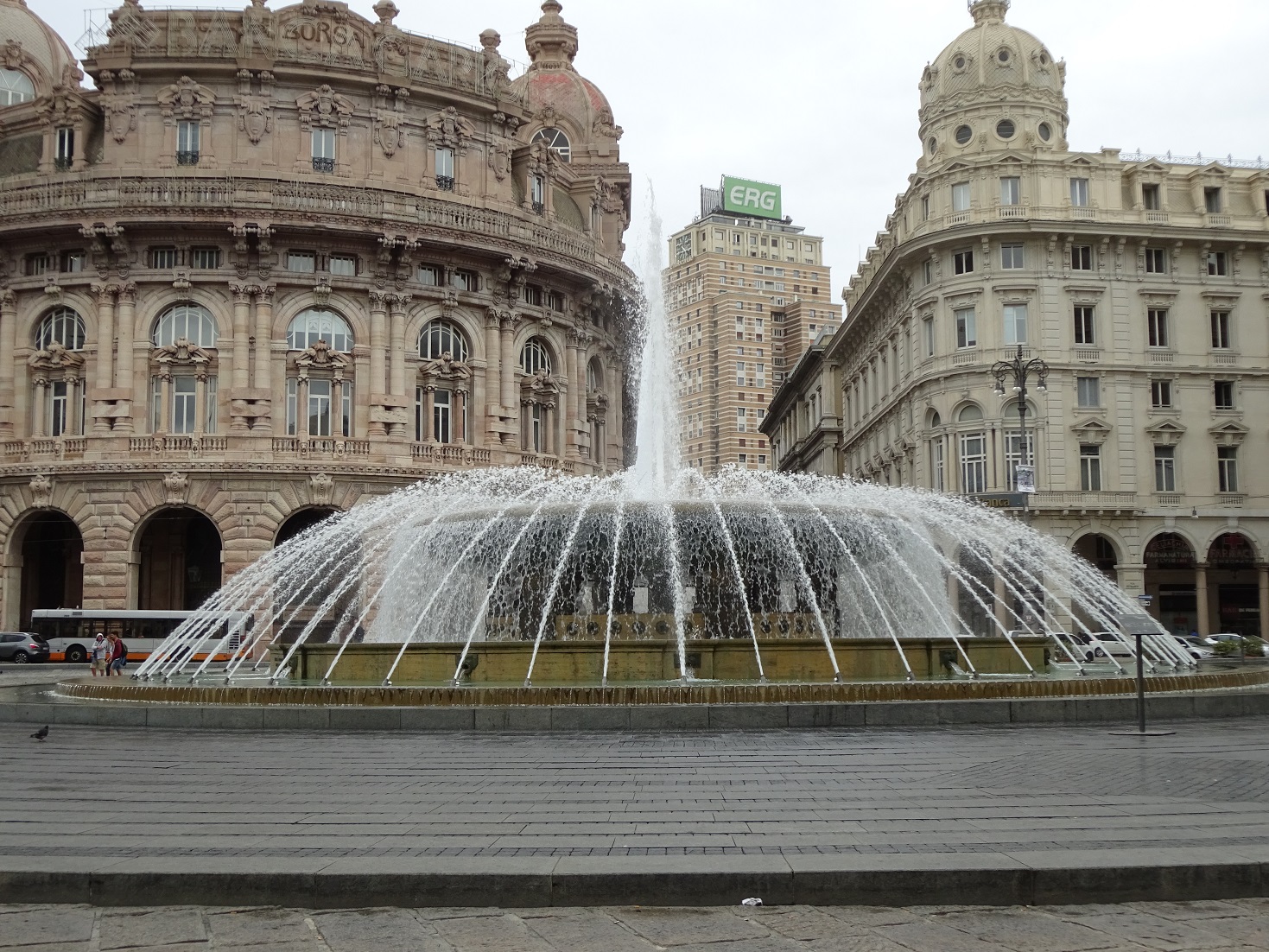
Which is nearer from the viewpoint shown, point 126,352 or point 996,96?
point 126,352

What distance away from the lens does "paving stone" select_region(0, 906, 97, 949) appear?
22.6 feet

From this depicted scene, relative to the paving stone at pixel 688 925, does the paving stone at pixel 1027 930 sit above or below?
below

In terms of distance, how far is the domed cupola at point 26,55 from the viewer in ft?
194

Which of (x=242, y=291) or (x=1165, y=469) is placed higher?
(x=242, y=291)

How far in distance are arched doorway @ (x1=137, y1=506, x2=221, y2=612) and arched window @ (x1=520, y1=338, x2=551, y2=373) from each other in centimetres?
1293

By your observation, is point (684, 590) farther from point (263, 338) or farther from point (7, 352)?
point (7, 352)

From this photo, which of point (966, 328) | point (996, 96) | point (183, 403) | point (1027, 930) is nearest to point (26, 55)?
point (183, 403)

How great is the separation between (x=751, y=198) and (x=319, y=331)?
366 ft

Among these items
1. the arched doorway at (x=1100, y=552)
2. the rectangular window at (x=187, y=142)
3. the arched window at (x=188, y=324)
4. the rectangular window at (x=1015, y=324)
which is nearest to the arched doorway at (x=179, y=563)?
the arched window at (x=188, y=324)

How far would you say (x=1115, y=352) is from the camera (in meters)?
50.0

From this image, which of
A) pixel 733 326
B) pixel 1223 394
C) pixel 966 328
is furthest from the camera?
pixel 733 326

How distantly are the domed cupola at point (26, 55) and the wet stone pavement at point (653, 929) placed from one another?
187ft

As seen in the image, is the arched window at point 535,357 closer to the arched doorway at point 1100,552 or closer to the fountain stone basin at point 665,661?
the arched doorway at point 1100,552

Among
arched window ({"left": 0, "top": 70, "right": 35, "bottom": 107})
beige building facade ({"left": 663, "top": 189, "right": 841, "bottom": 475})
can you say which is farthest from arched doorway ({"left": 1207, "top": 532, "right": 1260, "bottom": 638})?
beige building facade ({"left": 663, "top": 189, "right": 841, "bottom": 475})
